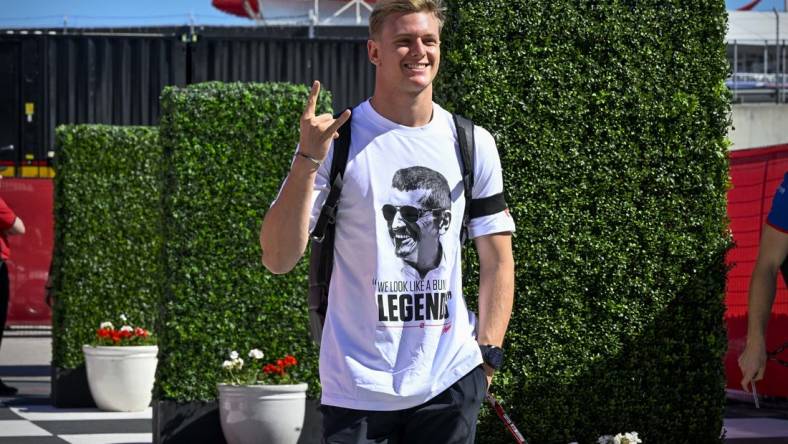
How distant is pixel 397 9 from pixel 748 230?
891cm

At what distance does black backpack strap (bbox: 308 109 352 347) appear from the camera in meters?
3.33

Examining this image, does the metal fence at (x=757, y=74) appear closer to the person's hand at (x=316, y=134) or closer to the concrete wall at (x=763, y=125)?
the concrete wall at (x=763, y=125)

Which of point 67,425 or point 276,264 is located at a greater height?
point 276,264

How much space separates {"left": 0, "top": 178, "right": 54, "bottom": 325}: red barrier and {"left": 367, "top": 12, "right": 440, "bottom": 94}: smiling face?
17.1 metres

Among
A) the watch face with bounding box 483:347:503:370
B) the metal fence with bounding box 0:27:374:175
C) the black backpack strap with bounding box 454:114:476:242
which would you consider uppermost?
the metal fence with bounding box 0:27:374:175

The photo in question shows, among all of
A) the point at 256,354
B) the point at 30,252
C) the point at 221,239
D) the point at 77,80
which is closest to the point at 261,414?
the point at 256,354

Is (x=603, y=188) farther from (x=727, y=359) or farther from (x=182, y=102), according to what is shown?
(x=727, y=359)

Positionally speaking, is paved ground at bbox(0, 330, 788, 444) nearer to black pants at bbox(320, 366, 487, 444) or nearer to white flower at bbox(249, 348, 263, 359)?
white flower at bbox(249, 348, 263, 359)

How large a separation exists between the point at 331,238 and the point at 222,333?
16.8 feet

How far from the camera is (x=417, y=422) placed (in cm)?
333

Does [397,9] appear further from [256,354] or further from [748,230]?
[748,230]

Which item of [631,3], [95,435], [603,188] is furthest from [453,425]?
[95,435]

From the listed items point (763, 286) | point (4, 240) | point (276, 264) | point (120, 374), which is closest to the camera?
point (276, 264)

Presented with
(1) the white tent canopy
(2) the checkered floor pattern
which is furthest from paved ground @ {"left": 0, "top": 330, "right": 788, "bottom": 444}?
(1) the white tent canopy
